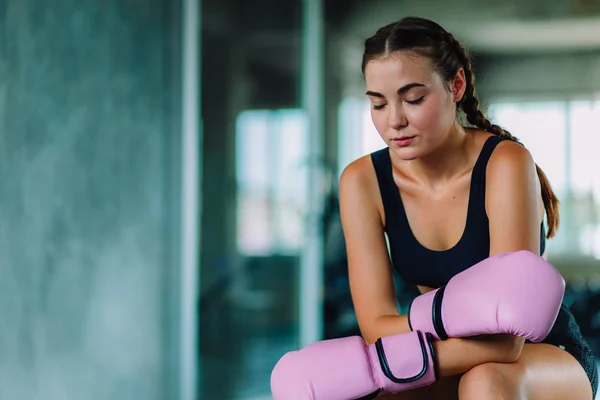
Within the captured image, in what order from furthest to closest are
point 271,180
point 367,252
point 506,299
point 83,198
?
1. point 271,180
2. point 83,198
3. point 367,252
4. point 506,299

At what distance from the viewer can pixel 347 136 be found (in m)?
4.42

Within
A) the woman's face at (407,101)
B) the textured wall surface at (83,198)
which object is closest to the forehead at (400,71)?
the woman's face at (407,101)

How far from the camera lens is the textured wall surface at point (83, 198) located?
203 cm

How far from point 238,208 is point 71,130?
1477mm

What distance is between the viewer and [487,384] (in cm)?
125

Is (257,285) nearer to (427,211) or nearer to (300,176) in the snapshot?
(300,176)

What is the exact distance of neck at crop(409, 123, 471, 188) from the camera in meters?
1.51

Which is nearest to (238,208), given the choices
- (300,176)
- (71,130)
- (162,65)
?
(300,176)

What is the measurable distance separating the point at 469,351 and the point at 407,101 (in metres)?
0.43

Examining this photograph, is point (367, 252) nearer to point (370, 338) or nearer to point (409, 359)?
point (370, 338)

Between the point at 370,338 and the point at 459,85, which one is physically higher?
the point at 459,85

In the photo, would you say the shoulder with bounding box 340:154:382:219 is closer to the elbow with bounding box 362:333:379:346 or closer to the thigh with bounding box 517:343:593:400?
the elbow with bounding box 362:333:379:346

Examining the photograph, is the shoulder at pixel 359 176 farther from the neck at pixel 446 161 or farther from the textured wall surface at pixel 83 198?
the textured wall surface at pixel 83 198

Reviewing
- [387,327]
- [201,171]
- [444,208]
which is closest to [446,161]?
[444,208]
